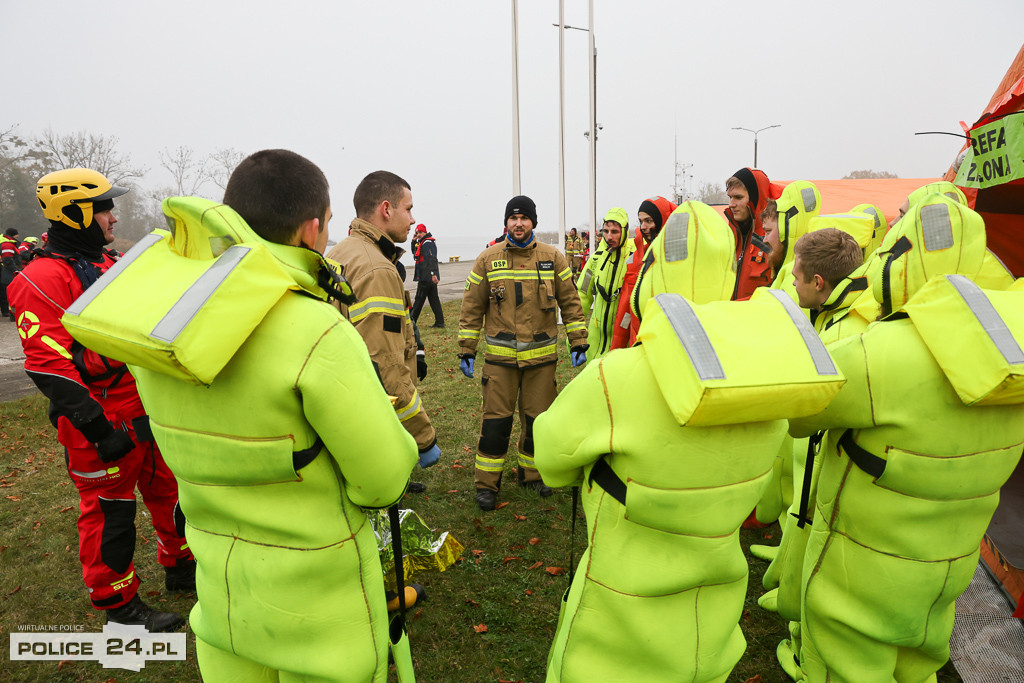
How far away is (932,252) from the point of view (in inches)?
97.4

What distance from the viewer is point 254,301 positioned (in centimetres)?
147

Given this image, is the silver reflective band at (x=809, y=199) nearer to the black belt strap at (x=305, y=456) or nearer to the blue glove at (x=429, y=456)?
the blue glove at (x=429, y=456)

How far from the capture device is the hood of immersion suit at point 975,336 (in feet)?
6.06

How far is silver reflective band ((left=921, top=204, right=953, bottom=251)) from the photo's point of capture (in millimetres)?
Answer: 2459

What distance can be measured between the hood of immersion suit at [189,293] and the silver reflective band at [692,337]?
1.01 metres

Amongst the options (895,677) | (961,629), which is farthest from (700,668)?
(961,629)

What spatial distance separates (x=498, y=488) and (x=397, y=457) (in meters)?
3.57

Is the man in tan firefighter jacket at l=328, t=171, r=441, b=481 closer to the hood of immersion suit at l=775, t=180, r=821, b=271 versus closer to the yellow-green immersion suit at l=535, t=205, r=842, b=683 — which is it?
the yellow-green immersion suit at l=535, t=205, r=842, b=683

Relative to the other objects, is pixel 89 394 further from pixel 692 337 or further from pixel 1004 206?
pixel 1004 206

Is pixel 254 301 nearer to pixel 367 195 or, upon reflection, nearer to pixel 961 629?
pixel 367 195

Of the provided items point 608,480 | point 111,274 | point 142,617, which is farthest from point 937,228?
point 142,617

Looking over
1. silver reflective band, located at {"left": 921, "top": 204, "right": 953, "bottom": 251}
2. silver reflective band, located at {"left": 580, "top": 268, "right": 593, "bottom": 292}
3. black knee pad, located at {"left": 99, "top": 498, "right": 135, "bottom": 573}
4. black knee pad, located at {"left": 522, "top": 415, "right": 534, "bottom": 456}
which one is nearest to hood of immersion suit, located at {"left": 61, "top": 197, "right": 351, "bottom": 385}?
black knee pad, located at {"left": 99, "top": 498, "right": 135, "bottom": 573}

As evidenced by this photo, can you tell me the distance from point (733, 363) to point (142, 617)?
3.67 meters

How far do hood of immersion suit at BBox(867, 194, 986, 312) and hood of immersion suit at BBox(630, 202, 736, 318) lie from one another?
104cm
